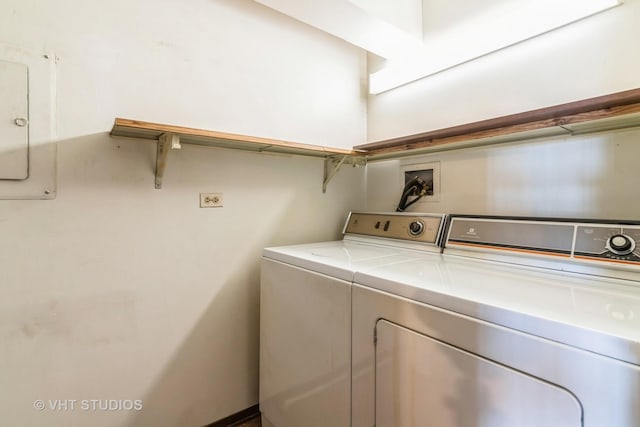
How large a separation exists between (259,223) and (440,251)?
3.38 feet

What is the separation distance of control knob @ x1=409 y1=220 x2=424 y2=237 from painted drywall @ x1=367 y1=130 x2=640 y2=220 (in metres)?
0.29

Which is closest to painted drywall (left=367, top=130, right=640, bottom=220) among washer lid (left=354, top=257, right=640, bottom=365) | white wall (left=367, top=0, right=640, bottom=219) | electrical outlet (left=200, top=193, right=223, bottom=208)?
white wall (left=367, top=0, right=640, bottom=219)

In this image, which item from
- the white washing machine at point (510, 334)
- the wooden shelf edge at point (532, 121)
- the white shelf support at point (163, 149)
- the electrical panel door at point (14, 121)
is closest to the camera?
the white washing machine at point (510, 334)

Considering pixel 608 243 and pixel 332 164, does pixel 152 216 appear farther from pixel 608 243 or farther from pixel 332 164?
pixel 608 243

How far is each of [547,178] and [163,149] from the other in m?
1.81

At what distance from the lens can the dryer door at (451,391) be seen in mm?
706

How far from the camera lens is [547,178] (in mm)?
1469

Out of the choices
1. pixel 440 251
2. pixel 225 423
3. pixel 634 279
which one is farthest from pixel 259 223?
pixel 634 279

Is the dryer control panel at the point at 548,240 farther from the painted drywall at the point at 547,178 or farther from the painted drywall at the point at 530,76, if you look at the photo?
the painted drywall at the point at 530,76

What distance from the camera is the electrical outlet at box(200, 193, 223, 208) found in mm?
1673

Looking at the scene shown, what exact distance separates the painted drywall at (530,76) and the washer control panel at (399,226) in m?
0.62

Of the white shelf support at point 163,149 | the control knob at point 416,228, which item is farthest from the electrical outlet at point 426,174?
the white shelf support at point 163,149

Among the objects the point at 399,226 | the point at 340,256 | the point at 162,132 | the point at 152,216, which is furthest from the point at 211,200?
the point at 399,226

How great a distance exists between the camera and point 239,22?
69.5 inches
